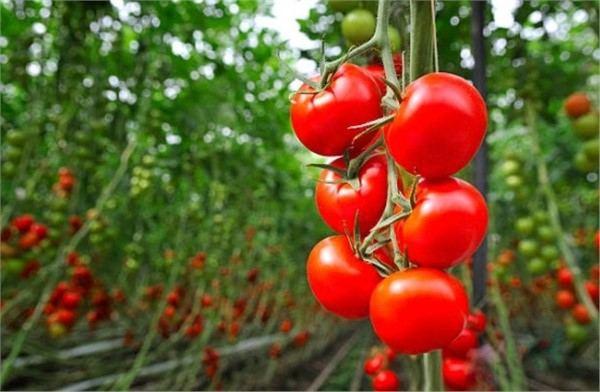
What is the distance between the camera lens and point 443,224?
37 centimetres

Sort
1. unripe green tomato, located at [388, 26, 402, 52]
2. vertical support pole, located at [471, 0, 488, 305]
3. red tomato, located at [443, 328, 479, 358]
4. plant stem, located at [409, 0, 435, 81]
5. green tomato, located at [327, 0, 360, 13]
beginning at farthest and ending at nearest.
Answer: vertical support pole, located at [471, 0, 488, 305] → red tomato, located at [443, 328, 479, 358] → green tomato, located at [327, 0, 360, 13] → unripe green tomato, located at [388, 26, 402, 52] → plant stem, located at [409, 0, 435, 81]

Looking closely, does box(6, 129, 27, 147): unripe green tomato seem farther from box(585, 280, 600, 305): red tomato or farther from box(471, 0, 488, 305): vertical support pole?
box(585, 280, 600, 305): red tomato

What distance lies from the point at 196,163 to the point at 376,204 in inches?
69.4

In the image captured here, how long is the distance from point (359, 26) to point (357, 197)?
0.28 metres

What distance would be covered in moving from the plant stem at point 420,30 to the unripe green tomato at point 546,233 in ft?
4.32

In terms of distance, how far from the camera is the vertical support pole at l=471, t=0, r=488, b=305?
907 mm

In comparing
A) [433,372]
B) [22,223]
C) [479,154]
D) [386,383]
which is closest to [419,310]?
[433,372]

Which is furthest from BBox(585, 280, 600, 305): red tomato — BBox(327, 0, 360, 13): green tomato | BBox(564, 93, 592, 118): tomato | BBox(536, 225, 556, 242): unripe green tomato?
BBox(327, 0, 360, 13): green tomato

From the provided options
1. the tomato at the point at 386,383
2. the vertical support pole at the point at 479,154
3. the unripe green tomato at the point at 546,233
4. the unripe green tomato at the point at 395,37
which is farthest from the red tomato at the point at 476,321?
the unripe green tomato at the point at 546,233

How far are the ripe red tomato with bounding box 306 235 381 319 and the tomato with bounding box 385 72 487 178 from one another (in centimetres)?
9

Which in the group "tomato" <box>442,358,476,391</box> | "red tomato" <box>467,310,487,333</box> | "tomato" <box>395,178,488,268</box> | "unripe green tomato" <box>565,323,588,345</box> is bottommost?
"unripe green tomato" <box>565,323,588,345</box>

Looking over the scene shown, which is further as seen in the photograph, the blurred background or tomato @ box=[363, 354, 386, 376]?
the blurred background

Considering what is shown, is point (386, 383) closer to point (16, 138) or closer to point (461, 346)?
point (461, 346)

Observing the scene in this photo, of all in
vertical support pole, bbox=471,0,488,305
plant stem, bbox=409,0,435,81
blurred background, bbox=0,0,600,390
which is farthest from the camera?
blurred background, bbox=0,0,600,390
